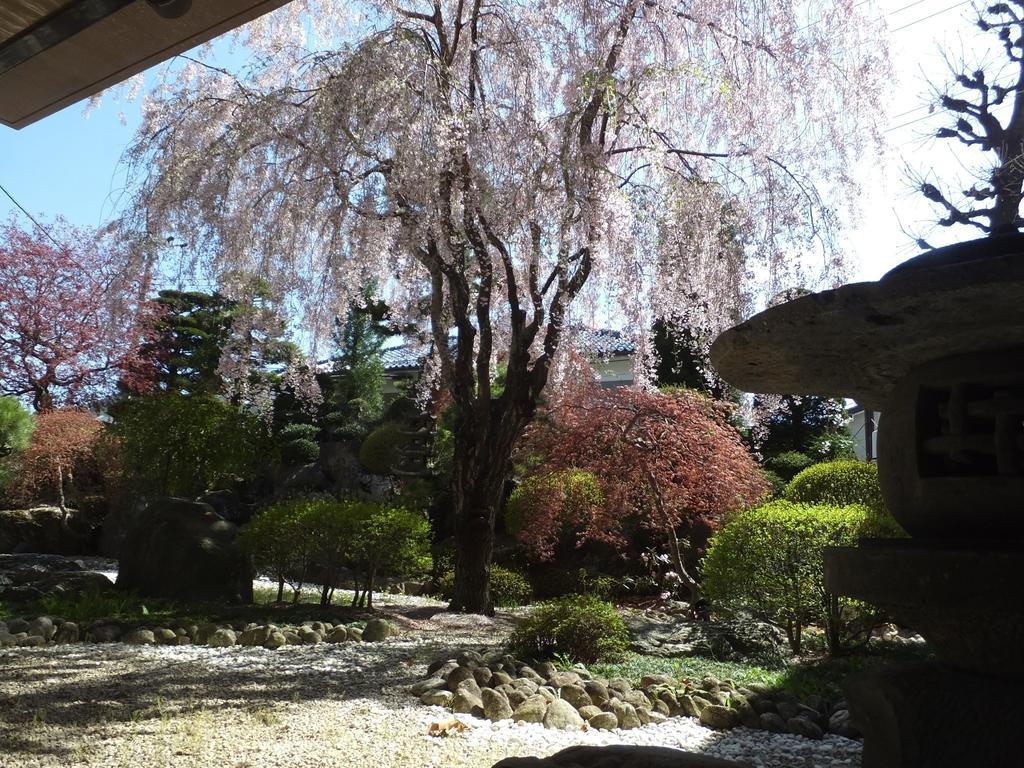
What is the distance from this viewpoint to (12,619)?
236 inches

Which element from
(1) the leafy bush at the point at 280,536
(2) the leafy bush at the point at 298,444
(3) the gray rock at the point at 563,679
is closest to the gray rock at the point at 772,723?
(3) the gray rock at the point at 563,679

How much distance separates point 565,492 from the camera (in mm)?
8938

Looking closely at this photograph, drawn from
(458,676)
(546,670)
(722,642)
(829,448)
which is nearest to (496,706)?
(458,676)

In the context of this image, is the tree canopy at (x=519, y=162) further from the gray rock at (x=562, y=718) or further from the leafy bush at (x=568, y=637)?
the gray rock at (x=562, y=718)

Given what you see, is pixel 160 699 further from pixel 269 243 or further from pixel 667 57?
pixel 667 57

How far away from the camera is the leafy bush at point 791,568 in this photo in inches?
225

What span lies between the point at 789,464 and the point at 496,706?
8674 mm

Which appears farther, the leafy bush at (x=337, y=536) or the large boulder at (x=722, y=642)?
the leafy bush at (x=337, y=536)

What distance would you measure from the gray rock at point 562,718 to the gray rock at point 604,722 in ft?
0.18

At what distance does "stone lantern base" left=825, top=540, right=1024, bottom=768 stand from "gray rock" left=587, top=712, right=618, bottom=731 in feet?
5.07

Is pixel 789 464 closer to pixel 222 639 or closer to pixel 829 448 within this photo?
pixel 829 448

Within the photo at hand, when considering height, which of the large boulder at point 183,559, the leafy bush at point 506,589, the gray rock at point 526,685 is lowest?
the leafy bush at point 506,589

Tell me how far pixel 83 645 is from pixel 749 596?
4541 millimetres

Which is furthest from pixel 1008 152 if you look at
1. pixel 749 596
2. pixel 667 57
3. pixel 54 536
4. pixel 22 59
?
pixel 54 536
